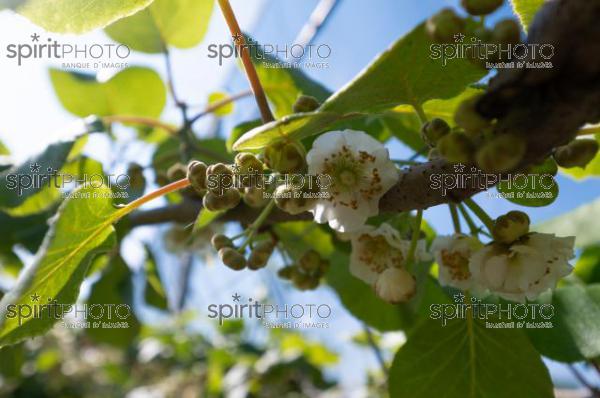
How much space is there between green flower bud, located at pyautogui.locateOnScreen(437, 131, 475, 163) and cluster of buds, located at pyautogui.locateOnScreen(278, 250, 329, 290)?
0.52 m

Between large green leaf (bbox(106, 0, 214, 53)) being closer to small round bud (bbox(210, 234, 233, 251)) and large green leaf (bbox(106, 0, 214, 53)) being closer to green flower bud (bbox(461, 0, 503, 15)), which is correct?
small round bud (bbox(210, 234, 233, 251))

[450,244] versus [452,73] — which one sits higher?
[452,73]

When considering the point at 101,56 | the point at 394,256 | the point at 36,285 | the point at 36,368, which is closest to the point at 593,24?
the point at 394,256

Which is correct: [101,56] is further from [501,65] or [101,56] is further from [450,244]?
[501,65]

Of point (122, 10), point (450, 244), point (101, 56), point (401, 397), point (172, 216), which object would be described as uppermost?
point (101, 56)

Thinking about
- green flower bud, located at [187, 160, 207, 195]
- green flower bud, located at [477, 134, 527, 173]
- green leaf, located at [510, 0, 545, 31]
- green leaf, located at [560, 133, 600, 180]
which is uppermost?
green leaf, located at [510, 0, 545, 31]

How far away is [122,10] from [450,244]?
583 mm

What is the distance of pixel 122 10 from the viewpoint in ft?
2.45

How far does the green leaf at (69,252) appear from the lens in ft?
2.44

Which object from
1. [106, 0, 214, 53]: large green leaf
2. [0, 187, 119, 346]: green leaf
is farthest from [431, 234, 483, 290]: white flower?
[106, 0, 214, 53]: large green leaf

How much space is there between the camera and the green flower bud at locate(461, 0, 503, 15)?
1.79 ft

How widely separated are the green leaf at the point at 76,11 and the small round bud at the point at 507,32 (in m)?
0.47

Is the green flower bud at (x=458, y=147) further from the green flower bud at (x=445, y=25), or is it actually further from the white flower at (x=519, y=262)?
the white flower at (x=519, y=262)

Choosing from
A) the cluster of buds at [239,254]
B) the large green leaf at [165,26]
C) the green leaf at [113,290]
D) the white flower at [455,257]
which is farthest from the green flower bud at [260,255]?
the green leaf at [113,290]
